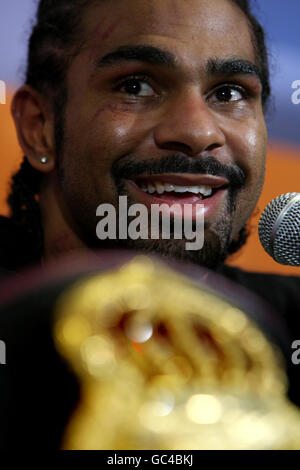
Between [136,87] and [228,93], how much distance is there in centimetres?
20

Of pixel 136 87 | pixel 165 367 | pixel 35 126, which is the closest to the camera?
pixel 165 367

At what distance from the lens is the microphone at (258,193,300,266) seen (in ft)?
2.46

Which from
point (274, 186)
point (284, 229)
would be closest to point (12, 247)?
point (284, 229)

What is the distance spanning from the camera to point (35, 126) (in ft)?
4.27

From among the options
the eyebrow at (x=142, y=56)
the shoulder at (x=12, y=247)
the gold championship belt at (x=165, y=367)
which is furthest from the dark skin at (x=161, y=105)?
the gold championship belt at (x=165, y=367)

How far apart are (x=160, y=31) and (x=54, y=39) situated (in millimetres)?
289

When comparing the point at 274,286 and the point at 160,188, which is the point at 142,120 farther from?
the point at 274,286

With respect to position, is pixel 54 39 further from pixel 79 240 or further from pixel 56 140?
pixel 79 240

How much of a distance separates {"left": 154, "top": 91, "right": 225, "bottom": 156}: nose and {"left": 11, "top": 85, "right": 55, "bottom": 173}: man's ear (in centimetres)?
29

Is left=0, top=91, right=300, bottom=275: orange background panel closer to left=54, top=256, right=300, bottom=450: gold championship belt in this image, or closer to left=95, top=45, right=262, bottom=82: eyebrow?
left=95, top=45, right=262, bottom=82: eyebrow

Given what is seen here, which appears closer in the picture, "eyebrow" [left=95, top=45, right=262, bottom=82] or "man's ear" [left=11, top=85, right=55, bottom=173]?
"eyebrow" [left=95, top=45, right=262, bottom=82]

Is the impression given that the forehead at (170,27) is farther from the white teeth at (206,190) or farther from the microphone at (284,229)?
the microphone at (284,229)

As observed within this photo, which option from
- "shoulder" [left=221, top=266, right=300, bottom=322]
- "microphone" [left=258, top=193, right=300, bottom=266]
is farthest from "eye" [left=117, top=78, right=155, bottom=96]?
"shoulder" [left=221, top=266, right=300, bottom=322]
